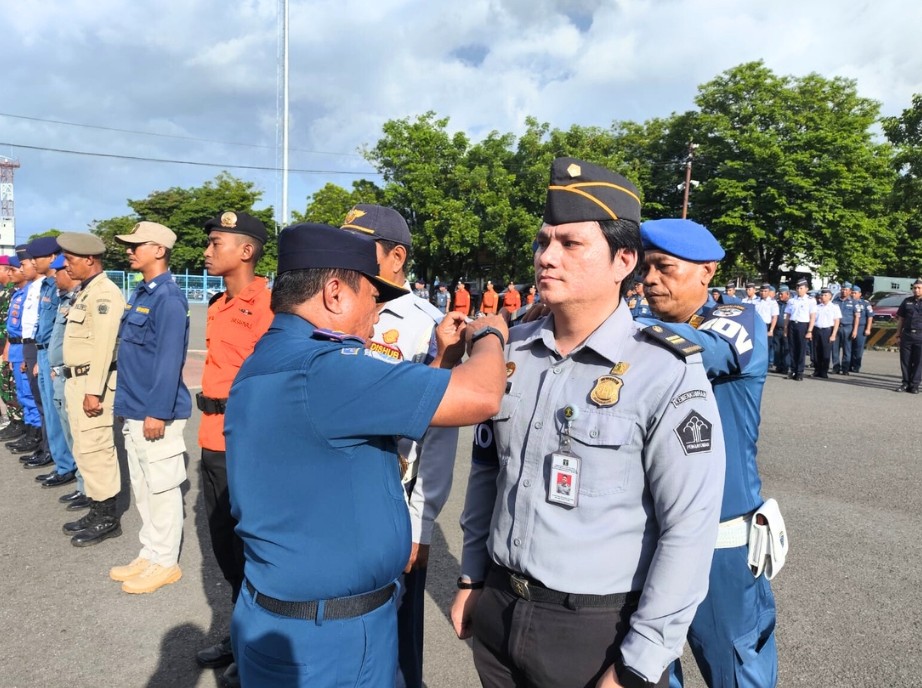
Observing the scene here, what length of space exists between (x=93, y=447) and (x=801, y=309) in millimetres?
12826

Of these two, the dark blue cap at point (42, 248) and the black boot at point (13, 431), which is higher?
the dark blue cap at point (42, 248)

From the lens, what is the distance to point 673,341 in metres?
1.53

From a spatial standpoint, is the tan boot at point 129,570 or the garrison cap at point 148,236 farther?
the garrison cap at point 148,236

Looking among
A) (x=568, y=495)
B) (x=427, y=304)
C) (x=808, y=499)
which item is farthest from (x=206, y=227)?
(x=808, y=499)

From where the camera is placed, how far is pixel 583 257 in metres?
1.62

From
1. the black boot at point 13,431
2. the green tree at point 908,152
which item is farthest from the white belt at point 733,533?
the green tree at point 908,152

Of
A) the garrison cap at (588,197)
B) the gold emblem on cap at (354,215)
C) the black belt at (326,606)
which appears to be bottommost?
the black belt at (326,606)

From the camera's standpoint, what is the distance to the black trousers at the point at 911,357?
36.5 feet

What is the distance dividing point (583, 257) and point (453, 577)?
9.43 ft

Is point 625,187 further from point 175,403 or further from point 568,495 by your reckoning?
point 175,403

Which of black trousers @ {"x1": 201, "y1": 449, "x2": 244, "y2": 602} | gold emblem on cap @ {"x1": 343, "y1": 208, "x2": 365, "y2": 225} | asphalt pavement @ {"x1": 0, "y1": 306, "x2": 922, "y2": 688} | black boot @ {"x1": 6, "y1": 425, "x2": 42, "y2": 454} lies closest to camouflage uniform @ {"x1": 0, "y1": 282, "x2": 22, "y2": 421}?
black boot @ {"x1": 6, "y1": 425, "x2": 42, "y2": 454}

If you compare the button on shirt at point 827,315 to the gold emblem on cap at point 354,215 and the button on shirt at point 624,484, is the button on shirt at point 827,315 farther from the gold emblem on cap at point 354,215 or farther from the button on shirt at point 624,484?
the button on shirt at point 624,484

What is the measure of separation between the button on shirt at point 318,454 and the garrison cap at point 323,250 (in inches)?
6.6

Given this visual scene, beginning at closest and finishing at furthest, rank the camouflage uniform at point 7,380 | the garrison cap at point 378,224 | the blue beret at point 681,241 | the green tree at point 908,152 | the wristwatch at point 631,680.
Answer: the wristwatch at point 631,680, the blue beret at point 681,241, the garrison cap at point 378,224, the camouflage uniform at point 7,380, the green tree at point 908,152
